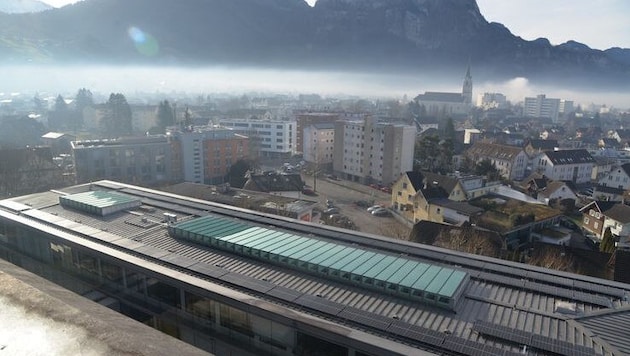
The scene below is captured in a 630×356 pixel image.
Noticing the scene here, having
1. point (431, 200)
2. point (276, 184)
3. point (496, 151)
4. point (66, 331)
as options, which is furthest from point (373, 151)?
point (66, 331)

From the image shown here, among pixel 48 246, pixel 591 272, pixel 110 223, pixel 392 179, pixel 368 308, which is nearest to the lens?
pixel 368 308

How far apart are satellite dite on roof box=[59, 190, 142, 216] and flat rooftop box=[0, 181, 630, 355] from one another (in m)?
0.53

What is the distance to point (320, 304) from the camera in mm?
5461

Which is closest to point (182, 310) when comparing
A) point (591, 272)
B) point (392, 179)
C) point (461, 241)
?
point (461, 241)

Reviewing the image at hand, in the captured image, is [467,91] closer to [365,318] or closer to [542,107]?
[542,107]

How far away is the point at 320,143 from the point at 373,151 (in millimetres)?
6692

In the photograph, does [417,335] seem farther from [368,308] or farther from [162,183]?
[162,183]

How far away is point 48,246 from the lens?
827 centimetres

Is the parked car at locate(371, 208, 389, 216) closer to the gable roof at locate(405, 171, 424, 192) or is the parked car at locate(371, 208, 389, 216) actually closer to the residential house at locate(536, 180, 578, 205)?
the gable roof at locate(405, 171, 424, 192)

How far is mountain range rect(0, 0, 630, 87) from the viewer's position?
70.5 m

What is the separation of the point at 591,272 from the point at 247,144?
21619mm

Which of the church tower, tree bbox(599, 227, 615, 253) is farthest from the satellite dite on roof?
the church tower

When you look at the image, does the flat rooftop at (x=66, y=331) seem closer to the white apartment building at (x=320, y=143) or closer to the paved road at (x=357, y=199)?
the paved road at (x=357, y=199)

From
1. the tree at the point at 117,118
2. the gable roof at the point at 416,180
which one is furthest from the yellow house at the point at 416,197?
the tree at the point at 117,118
